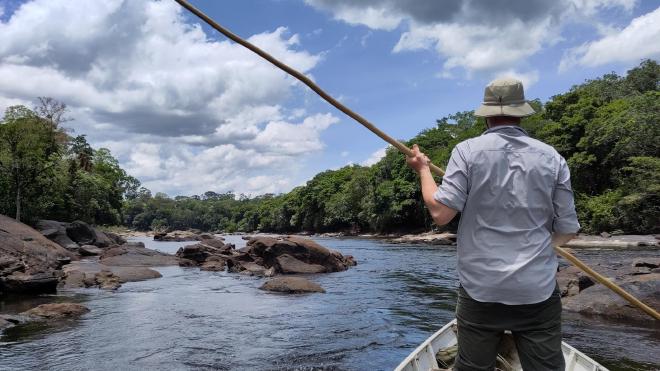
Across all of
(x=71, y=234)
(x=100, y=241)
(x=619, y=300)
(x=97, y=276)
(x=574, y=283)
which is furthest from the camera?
(x=100, y=241)

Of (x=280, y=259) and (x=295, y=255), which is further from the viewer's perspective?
(x=295, y=255)

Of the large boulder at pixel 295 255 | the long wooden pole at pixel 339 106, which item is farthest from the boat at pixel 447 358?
the large boulder at pixel 295 255

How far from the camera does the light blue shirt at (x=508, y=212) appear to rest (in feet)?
8.87

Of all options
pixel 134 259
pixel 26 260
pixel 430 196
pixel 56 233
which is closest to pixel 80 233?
pixel 56 233

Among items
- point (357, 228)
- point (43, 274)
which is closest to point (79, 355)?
point (43, 274)

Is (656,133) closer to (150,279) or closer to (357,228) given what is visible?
(150,279)

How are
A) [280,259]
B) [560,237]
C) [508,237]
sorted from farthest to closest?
1. [280,259]
2. [560,237]
3. [508,237]

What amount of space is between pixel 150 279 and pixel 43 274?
Answer: 5.72m

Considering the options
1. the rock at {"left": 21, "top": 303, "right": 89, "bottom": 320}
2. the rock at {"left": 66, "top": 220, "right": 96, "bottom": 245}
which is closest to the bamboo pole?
the rock at {"left": 21, "top": 303, "right": 89, "bottom": 320}

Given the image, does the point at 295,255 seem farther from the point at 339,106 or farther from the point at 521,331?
the point at 521,331

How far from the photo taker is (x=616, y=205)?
124 ft

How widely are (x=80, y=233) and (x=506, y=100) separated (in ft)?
130

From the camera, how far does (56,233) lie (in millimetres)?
34219

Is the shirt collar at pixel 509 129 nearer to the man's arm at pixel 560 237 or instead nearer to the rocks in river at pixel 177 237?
the man's arm at pixel 560 237
